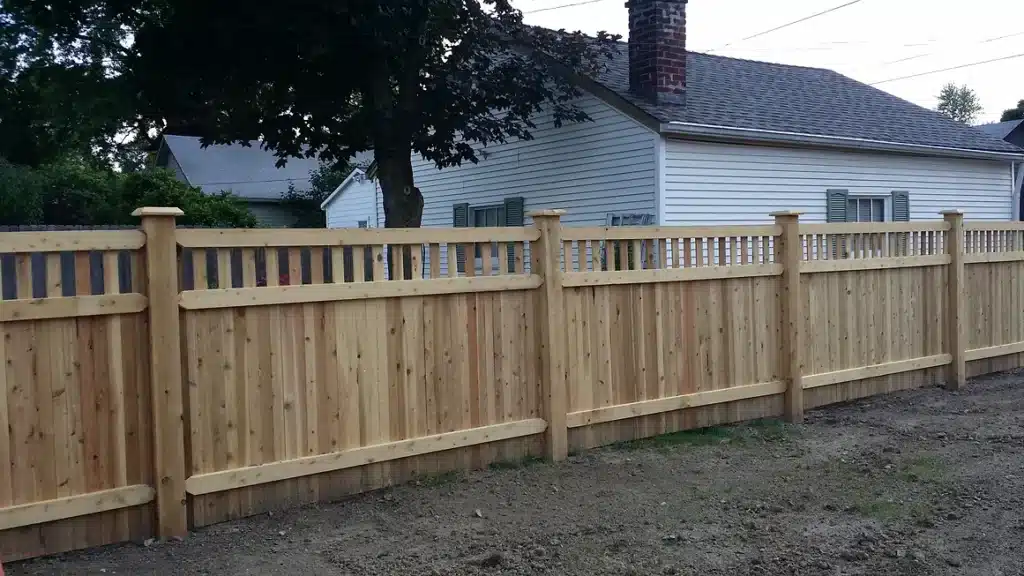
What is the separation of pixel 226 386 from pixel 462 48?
8.09m

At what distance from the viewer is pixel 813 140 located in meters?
13.1

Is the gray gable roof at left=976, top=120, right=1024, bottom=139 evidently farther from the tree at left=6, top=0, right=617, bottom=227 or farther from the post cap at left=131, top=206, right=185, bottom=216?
the post cap at left=131, top=206, right=185, bottom=216

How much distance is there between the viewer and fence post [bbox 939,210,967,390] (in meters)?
8.62

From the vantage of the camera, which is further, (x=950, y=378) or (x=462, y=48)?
(x=462, y=48)

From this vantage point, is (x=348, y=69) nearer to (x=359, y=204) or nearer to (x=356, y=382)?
(x=356, y=382)

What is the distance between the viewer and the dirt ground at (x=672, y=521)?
423 cm

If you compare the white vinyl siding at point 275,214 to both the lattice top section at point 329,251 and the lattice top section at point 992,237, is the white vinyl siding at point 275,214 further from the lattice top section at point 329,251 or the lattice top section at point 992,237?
the lattice top section at point 329,251

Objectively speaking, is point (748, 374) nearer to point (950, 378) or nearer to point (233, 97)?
point (950, 378)

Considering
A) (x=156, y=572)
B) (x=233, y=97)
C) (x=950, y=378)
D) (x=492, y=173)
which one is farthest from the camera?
(x=492, y=173)

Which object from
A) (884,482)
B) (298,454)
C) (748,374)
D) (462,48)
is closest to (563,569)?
(298,454)

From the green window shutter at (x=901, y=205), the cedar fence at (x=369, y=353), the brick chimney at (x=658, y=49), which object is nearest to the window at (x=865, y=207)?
the green window shutter at (x=901, y=205)

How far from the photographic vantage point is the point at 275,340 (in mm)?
4875

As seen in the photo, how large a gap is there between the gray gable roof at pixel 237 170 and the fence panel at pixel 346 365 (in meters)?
22.9

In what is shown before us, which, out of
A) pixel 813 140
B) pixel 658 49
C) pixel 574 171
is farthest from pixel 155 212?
pixel 813 140
